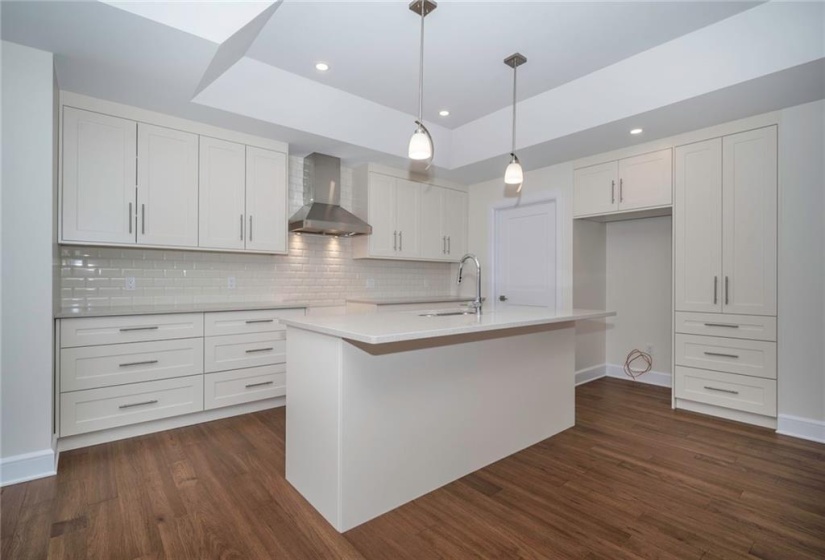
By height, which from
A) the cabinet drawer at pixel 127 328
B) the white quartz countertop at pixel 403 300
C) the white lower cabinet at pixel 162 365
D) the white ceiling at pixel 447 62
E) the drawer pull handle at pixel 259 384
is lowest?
the drawer pull handle at pixel 259 384

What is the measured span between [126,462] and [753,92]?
486 centimetres

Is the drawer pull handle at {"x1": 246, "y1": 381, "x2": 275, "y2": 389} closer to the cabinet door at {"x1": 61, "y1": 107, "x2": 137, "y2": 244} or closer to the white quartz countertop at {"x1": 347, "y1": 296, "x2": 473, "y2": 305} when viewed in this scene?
the white quartz countertop at {"x1": 347, "y1": 296, "x2": 473, "y2": 305}

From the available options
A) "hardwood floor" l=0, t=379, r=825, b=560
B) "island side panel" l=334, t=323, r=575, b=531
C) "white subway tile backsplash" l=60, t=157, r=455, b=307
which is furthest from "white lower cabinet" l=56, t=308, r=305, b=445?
"island side panel" l=334, t=323, r=575, b=531

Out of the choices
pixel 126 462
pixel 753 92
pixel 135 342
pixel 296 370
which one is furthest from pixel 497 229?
pixel 126 462

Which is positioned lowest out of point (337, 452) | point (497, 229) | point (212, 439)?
point (212, 439)

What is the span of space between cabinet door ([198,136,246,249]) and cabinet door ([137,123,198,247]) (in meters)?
0.07

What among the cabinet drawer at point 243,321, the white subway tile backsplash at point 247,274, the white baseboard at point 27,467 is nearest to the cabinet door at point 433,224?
the white subway tile backsplash at point 247,274

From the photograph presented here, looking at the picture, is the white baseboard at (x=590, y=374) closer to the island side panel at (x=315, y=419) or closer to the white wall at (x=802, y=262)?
the white wall at (x=802, y=262)

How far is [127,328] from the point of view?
2.92 meters

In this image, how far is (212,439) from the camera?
2943 mm

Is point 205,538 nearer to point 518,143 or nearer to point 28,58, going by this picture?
point 28,58

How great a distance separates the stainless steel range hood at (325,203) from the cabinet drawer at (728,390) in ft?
10.9

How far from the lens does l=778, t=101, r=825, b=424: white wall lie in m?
2.89

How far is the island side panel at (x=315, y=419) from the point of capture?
189cm
